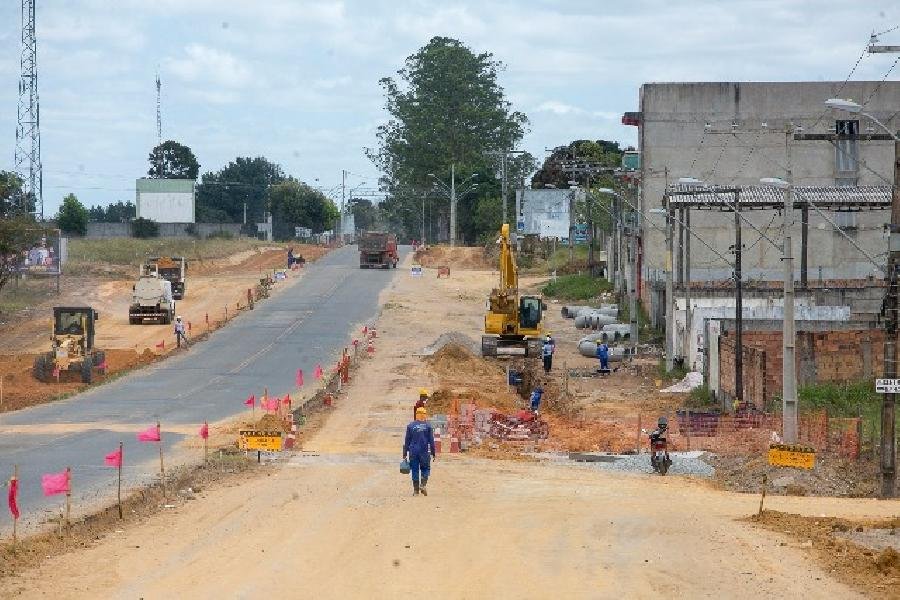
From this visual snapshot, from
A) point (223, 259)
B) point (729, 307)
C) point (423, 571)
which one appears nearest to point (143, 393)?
point (729, 307)

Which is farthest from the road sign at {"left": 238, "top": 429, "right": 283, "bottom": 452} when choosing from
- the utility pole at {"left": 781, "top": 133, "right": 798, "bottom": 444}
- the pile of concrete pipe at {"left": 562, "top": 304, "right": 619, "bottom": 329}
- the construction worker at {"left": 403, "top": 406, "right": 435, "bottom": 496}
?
the pile of concrete pipe at {"left": 562, "top": 304, "right": 619, "bottom": 329}

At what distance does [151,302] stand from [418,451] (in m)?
54.1

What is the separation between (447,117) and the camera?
15712cm

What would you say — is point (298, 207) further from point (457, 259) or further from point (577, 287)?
point (577, 287)

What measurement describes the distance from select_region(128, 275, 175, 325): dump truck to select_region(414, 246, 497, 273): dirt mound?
A: 151 ft

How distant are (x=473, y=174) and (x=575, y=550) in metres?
128

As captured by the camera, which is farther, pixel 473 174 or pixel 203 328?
pixel 473 174

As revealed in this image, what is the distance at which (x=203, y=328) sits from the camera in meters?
73.1

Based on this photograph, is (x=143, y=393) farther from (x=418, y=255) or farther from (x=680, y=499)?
(x=418, y=255)

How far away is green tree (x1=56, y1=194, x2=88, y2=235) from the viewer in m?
149

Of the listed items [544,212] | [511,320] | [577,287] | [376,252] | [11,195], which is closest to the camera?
[511,320]

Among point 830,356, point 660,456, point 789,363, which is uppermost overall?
point 789,363

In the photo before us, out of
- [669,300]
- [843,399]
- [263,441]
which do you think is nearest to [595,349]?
[669,300]

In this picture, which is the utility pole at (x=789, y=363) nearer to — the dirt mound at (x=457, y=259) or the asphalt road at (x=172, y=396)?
the asphalt road at (x=172, y=396)
